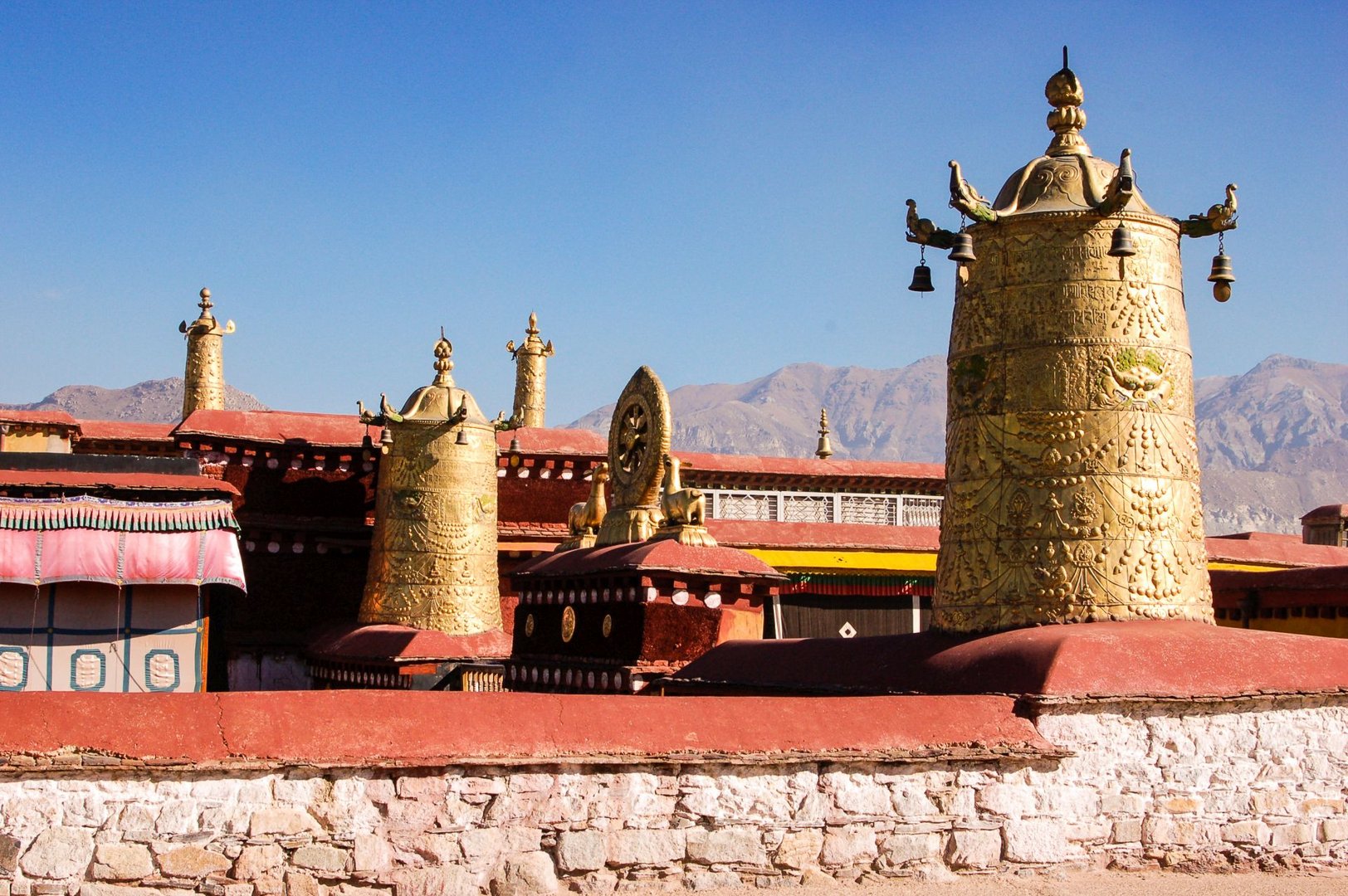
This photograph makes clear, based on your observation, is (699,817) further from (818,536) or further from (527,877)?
(818,536)

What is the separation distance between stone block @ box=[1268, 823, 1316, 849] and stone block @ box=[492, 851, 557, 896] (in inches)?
139

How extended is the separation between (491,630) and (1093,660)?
11.0 m

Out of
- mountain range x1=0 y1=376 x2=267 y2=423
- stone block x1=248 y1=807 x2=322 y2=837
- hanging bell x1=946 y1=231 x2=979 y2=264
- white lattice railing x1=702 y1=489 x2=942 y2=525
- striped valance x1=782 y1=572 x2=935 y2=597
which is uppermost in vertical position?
mountain range x1=0 y1=376 x2=267 y2=423

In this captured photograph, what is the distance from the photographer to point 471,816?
6238 mm

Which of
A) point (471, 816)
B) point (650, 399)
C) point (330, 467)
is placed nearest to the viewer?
point (471, 816)

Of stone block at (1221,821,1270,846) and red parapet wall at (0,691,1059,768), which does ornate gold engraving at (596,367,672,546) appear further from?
stone block at (1221,821,1270,846)

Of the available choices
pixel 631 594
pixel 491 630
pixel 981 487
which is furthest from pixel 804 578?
pixel 981 487

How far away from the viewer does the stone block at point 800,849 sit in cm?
664

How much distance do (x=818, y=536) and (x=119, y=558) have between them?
347 inches

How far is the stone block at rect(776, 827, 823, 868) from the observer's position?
21.8 feet

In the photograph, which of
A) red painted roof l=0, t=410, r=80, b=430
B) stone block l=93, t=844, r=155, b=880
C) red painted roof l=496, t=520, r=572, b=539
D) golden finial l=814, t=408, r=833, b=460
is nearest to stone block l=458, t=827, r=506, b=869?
stone block l=93, t=844, r=155, b=880

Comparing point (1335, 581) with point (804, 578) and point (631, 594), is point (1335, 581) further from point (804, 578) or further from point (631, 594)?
point (804, 578)

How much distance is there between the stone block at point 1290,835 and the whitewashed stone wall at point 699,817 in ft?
0.03

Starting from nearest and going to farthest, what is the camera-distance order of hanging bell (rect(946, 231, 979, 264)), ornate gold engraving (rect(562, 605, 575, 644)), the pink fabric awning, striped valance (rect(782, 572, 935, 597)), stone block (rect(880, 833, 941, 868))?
stone block (rect(880, 833, 941, 868)), hanging bell (rect(946, 231, 979, 264)), ornate gold engraving (rect(562, 605, 575, 644)), the pink fabric awning, striped valance (rect(782, 572, 935, 597))
